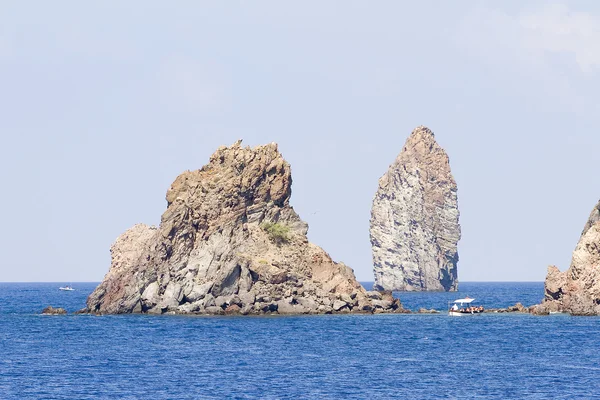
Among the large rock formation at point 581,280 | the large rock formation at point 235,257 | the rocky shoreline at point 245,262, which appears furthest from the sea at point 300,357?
the large rock formation at point 235,257

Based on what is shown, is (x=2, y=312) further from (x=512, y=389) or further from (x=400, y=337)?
(x=512, y=389)

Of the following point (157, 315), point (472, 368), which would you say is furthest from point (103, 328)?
point (472, 368)

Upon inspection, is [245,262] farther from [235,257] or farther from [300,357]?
[300,357]

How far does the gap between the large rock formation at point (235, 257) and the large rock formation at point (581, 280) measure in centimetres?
2179

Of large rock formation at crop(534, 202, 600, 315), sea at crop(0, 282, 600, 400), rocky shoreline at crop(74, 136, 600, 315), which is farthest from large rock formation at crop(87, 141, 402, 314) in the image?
large rock formation at crop(534, 202, 600, 315)

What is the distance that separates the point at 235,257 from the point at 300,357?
1512 inches

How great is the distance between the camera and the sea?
243 ft

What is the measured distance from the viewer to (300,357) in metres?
93.0

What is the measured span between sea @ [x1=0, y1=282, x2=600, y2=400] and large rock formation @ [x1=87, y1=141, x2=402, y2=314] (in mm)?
3735

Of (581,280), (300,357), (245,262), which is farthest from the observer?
(245,262)

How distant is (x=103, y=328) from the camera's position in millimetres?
119125

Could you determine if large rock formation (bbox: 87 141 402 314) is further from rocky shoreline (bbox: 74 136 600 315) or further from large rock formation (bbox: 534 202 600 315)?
large rock formation (bbox: 534 202 600 315)

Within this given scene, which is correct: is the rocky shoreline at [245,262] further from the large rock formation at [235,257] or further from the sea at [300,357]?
the sea at [300,357]

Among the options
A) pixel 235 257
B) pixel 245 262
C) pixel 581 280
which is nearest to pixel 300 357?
pixel 245 262
